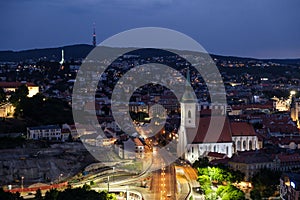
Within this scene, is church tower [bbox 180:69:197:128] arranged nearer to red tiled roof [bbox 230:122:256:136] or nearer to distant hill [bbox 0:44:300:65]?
red tiled roof [bbox 230:122:256:136]

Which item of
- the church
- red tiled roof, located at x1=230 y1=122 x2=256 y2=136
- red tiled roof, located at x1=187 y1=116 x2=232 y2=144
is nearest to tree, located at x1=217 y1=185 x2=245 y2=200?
the church

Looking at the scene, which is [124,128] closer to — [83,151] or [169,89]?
[83,151]

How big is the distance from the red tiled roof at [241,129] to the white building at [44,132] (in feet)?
47.4

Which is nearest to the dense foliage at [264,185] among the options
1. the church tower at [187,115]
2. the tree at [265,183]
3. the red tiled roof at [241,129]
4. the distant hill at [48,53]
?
the tree at [265,183]

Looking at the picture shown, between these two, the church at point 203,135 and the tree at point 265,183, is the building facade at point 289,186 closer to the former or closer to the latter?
the tree at point 265,183

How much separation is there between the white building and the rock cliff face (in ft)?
6.28

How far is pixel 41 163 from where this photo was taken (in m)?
34.9

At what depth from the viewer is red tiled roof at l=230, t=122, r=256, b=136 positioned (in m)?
36.1

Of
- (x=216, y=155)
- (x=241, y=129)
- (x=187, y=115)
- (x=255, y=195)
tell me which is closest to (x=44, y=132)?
(x=187, y=115)

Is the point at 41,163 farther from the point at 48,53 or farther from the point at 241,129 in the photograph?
the point at 48,53

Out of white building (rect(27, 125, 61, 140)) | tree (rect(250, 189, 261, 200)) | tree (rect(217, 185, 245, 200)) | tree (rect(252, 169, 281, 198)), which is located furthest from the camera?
white building (rect(27, 125, 61, 140))

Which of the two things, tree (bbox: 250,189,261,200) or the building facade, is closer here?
the building facade

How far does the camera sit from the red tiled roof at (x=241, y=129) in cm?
3612

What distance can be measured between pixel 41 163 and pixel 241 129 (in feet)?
48.0
